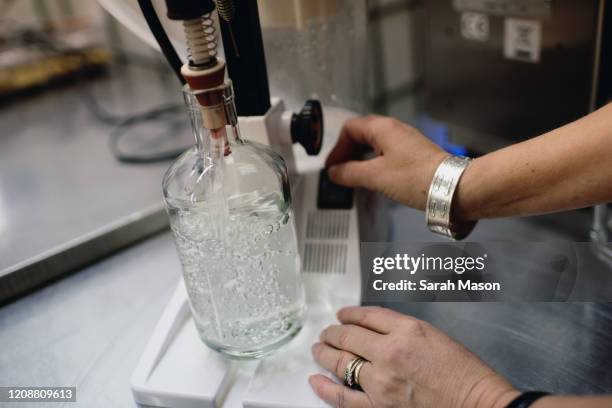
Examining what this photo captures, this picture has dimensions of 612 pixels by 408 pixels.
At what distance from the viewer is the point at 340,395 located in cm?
53

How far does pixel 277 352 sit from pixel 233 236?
5.6 inches

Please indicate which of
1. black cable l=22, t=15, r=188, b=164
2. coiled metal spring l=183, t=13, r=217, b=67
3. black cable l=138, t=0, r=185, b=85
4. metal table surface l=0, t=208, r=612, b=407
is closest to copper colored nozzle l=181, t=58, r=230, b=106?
coiled metal spring l=183, t=13, r=217, b=67

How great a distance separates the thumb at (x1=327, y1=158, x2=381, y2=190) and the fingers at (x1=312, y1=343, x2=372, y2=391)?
0.20 meters

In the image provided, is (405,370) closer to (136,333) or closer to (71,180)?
(136,333)

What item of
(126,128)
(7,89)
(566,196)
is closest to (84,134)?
(126,128)

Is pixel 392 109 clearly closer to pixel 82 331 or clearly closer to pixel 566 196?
pixel 566 196

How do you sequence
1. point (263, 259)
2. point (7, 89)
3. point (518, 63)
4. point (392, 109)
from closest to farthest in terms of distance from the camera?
point (263, 259) → point (518, 63) → point (392, 109) → point (7, 89)

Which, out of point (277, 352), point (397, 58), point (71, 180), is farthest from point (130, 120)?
point (277, 352)

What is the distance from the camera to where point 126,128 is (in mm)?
1240

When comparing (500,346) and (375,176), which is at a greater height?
(375,176)

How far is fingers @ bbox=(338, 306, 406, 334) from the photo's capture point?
0.57 m

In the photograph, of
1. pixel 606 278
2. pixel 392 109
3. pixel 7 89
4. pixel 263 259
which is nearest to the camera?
pixel 263 259

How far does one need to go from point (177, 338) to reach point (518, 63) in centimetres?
60

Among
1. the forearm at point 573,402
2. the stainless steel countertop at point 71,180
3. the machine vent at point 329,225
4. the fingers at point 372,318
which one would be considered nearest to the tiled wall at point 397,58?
the stainless steel countertop at point 71,180
